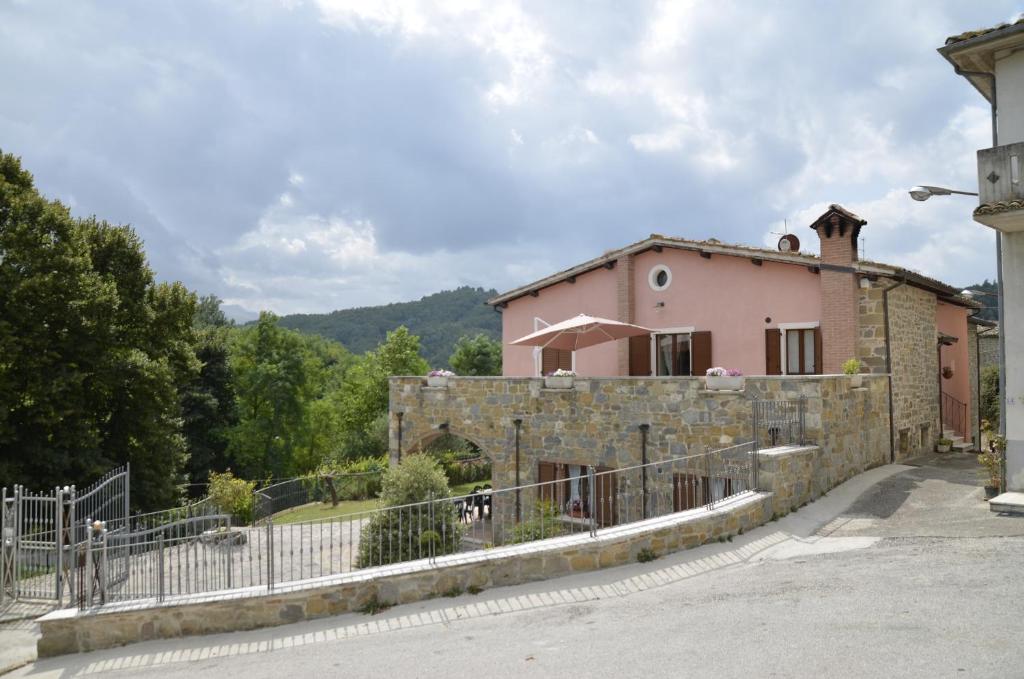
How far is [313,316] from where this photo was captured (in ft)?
483

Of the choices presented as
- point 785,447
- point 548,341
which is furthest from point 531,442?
point 785,447

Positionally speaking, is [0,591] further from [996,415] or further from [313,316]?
[313,316]

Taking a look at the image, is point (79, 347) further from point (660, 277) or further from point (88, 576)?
point (660, 277)

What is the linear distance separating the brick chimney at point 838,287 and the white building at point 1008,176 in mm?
4275

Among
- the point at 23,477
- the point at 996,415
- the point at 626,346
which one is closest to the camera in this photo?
the point at 23,477

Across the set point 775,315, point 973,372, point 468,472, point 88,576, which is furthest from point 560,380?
point 468,472

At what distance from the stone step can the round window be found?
32.7ft

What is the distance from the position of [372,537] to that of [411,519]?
1.56 m

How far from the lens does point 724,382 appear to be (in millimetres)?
12805

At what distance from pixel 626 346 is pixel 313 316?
5370 inches

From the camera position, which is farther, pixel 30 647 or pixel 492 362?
pixel 492 362

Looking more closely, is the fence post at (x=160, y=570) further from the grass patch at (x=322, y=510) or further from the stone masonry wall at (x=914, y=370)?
the grass patch at (x=322, y=510)

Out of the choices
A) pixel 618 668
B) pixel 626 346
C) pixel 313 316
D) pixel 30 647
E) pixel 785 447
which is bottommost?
pixel 30 647

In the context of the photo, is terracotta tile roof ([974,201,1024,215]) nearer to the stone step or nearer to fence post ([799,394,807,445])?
fence post ([799,394,807,445])
